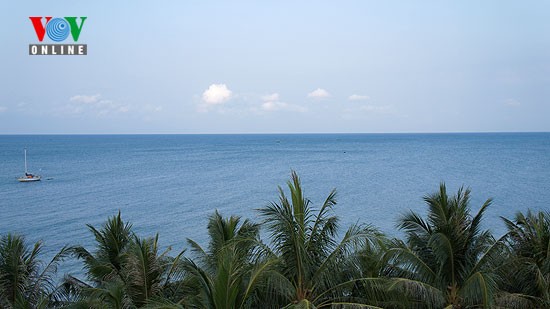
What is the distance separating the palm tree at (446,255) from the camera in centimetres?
1677

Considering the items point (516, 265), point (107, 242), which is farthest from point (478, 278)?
point (107, 242)

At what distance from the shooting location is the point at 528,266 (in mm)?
17578

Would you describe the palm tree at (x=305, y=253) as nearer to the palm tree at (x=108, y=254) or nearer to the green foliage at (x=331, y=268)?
the green foliage at (x=331, y=268)

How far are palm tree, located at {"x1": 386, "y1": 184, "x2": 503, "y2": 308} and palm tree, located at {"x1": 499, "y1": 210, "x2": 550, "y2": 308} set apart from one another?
0.91 meters

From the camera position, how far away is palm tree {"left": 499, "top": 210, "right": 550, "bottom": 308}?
55.0 ft

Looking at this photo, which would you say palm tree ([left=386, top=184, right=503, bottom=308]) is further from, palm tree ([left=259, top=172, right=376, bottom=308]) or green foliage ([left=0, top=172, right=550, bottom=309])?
palm tree ([left=259, top=172, right=376, bottom=308])

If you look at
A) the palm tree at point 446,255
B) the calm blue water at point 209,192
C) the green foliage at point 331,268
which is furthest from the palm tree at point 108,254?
the calm blue water at point 209,192

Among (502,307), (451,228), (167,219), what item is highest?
(451,228)

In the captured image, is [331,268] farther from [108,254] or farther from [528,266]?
[108,254]

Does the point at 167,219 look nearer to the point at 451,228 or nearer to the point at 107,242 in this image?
the point at 107,242

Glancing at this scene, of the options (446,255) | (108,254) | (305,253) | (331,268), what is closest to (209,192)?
(108,254)

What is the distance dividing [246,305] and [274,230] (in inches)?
86.3

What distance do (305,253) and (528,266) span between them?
7073 mm

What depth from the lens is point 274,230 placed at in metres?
15.9
